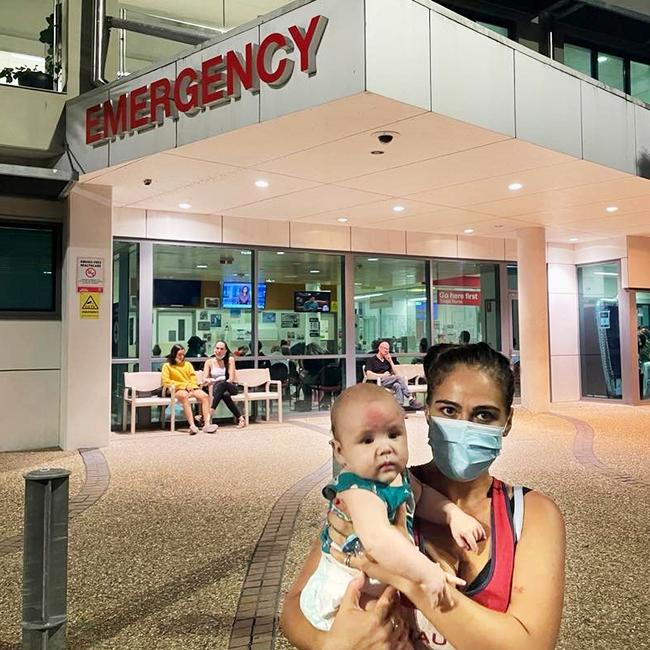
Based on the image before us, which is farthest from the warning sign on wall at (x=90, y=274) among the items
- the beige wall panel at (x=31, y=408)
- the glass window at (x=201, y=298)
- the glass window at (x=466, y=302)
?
the glass window at (x=466, y=302)

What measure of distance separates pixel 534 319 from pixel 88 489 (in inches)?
337

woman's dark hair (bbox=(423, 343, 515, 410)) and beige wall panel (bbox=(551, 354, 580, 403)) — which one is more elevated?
woman's dark hair (bbox=(423, 343, 515, 410))

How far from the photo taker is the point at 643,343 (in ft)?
43.0

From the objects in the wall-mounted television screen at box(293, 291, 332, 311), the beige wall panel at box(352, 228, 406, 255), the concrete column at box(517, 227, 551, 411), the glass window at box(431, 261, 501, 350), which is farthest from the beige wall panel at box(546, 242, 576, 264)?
the wall-mounted television screen at box(293, 291, 332, 311)

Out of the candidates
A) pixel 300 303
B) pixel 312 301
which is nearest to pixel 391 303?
pixel 312 301

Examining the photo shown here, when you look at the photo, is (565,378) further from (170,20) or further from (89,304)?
(170,20)

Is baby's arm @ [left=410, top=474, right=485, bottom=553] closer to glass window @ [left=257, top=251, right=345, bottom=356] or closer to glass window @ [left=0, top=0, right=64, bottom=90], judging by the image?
glass window @ [left=0, top=0, right=64, bottom=90]

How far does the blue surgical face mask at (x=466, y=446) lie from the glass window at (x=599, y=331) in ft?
42.9

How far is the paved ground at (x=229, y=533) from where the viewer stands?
309 centimetres

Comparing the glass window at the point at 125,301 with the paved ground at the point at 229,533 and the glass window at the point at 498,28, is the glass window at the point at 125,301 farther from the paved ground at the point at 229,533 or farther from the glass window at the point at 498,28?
the glass window at the point at 498,28

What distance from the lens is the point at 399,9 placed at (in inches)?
218

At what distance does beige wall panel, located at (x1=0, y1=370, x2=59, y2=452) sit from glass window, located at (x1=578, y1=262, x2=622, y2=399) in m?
10.8

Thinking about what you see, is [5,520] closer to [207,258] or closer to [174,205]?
[174,205]

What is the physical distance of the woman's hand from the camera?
1.06 m
